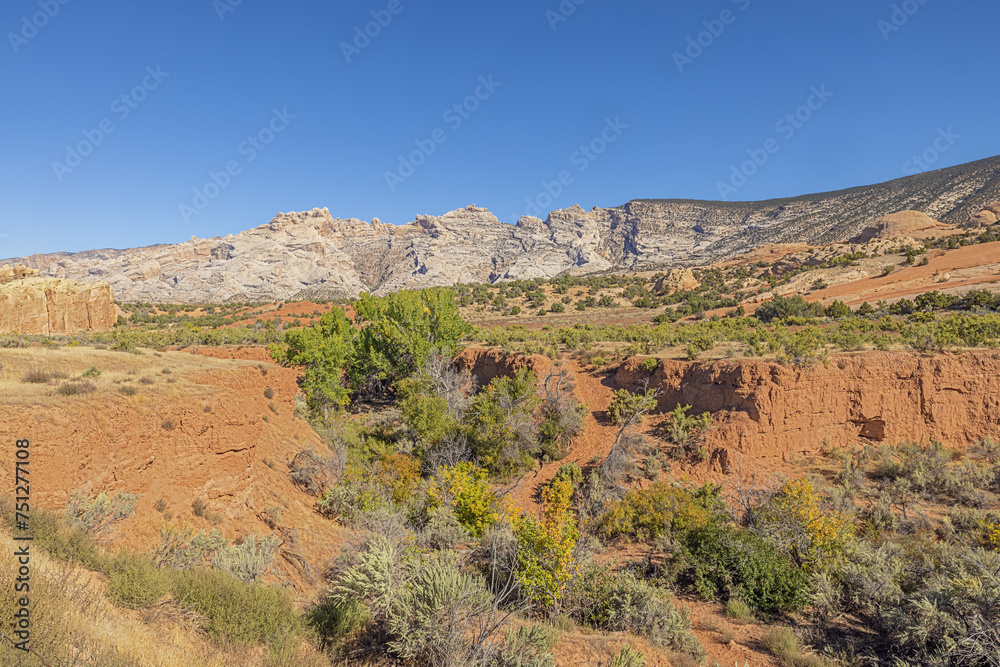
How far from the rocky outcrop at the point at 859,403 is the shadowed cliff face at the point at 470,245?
207 feet

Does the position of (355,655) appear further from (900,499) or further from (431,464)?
(900,499)

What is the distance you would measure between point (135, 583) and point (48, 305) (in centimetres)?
3342

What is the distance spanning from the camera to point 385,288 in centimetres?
11912

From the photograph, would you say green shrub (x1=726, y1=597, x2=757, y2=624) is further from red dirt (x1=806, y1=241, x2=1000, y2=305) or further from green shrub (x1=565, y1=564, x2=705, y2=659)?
red dirt (x1=806, y1=241, x2=1000, y2=305)

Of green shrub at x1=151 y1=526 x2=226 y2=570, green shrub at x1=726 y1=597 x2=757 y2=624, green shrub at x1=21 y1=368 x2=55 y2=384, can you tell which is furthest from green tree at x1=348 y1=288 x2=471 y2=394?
green shrub at x1=726 y1=597 x2=757 y2=624

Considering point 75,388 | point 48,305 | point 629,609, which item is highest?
point 48,305

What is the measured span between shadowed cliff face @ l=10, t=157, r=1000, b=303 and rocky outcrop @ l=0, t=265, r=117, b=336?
68424mm

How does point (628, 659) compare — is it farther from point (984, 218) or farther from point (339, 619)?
point (984, 218)

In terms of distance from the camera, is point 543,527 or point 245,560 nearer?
point 245,560

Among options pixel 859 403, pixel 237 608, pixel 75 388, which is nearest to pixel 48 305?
pixel 75 388

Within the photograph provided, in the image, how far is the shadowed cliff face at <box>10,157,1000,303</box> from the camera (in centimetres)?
7200

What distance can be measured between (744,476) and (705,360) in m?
4.36

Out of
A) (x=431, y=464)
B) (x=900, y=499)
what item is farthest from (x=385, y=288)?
(x=900, y=499)

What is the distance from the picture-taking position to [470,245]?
142 meters
